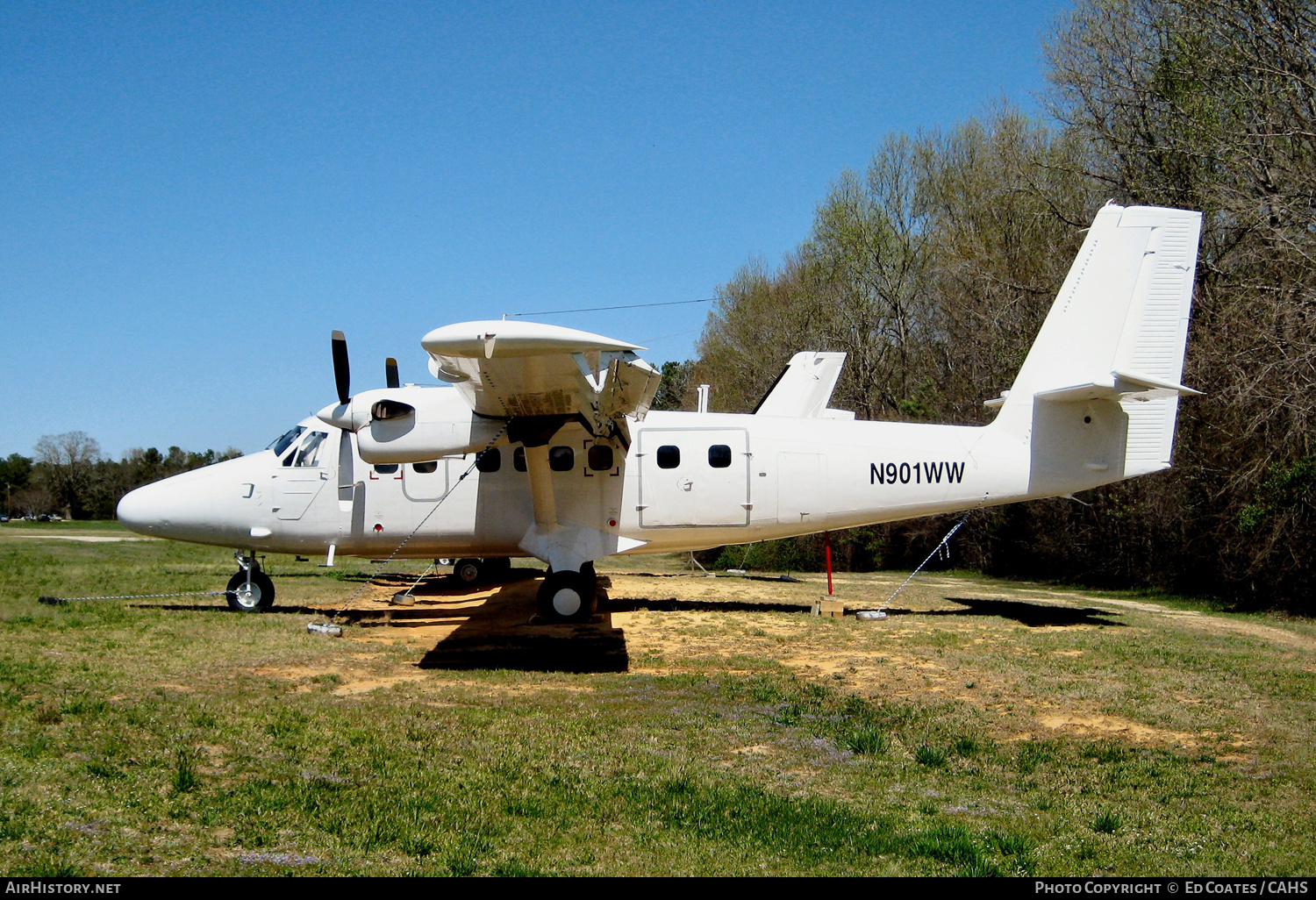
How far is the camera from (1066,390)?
12.8 m

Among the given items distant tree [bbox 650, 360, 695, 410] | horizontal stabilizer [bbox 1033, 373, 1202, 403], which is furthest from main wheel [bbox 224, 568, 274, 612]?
distant tree [bbox 650, 360, 695, 410]

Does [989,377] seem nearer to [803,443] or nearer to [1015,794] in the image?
[803,443]

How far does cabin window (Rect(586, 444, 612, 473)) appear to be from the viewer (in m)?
13.2

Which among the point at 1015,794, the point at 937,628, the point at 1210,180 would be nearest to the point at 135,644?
the point at 1015,794

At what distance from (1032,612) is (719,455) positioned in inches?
231

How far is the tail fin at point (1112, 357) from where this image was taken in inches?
499

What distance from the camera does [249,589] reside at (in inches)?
531

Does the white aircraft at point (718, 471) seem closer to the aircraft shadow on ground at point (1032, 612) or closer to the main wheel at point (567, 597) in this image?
the main wheel at point (567, 597)

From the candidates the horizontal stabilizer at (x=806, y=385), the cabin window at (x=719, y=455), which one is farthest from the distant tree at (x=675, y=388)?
the cabin window at (x=719, y=455)

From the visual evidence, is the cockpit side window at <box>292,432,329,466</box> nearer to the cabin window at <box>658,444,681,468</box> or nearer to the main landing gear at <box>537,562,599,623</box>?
the main landing gear at <box>537,562,599,623</box>

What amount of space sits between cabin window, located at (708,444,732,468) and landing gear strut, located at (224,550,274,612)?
6.91m

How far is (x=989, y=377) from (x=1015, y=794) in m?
22.3

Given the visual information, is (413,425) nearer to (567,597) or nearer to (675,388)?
(567,597)

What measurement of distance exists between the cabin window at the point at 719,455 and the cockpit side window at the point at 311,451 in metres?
5.90
